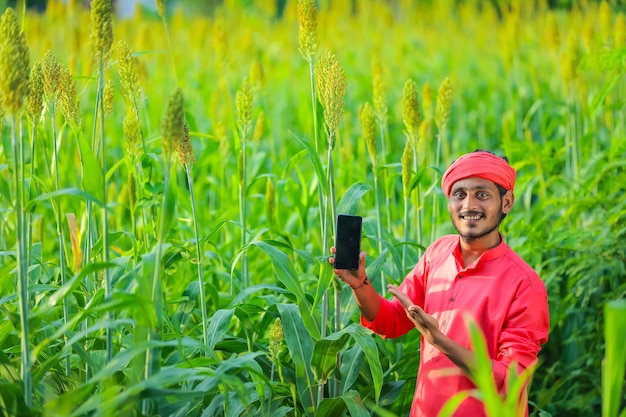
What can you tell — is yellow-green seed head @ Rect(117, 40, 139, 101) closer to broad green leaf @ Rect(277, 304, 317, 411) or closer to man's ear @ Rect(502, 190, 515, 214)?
broad green leaf @ Rect(277, 304, 317, 411)

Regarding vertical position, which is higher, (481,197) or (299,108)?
(299,108)

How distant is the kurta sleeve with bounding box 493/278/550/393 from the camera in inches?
88.4

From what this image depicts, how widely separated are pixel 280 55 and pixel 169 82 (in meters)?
1.33

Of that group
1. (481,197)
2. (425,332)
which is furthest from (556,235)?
(425,332)

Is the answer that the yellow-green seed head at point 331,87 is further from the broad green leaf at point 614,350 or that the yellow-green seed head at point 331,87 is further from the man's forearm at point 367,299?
the broad green leaf at point 614,350

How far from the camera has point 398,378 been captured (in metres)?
3.01

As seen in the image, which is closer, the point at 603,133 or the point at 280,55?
the point at 603,133

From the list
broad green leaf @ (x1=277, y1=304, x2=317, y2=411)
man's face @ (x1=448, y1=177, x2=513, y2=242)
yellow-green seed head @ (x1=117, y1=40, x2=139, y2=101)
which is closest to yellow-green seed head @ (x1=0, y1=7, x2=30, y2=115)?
yellow-green seed head @ (x1=117, y1=40, x2=139, y2=101)

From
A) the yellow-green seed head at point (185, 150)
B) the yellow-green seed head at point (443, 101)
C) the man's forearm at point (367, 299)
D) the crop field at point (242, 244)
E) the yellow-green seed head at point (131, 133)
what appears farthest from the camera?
the yellow-green seed head at point (443, 101)

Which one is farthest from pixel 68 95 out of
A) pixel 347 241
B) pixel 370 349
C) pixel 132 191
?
pixel 370 349

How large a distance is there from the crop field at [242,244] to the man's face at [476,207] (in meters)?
0.40

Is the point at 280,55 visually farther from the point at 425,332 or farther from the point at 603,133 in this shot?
the point at 425,332

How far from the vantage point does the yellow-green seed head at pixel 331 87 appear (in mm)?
2467

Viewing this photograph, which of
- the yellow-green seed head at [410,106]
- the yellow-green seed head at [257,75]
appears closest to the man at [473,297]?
the yellow-green seed head at [410,106]
